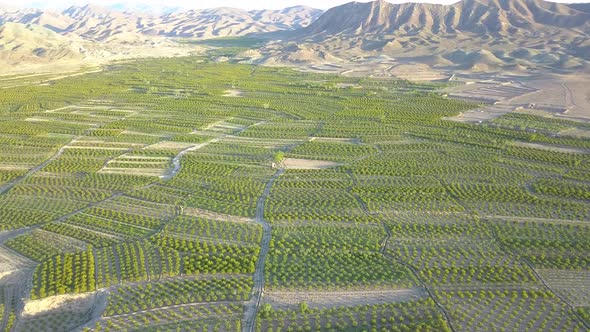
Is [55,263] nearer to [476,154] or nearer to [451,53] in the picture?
[476,154]

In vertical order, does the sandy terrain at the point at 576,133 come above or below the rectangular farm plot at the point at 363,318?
above

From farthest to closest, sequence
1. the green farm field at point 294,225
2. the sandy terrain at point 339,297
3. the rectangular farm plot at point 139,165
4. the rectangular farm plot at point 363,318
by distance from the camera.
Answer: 1. the rectangular farm plot at point 139,165
2. the sandy terrain at point 339,297
3. the green farm field at point 294,225
4. the rectangular farm plot at point 363,318

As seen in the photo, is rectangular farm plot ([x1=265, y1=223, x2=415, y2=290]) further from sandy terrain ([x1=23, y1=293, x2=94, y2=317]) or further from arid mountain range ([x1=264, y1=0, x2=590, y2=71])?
arid mountain range ([x1=264, y1=0, x2=590, y2=71])

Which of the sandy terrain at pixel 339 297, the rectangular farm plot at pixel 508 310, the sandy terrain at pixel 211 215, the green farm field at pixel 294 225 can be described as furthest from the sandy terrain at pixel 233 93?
the rectangular farm plot at pixel 508 310

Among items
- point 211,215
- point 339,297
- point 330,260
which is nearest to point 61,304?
point 211,215

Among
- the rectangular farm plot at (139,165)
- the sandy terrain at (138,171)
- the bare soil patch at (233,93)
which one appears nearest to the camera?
the sandy terrain at (138,171)

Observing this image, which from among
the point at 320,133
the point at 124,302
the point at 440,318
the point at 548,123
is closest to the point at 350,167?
the point at 320,133

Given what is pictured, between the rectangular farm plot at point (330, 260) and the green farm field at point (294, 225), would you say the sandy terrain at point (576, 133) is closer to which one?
the green farm field at point (294, 225)
